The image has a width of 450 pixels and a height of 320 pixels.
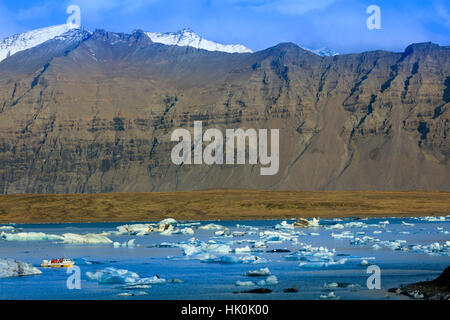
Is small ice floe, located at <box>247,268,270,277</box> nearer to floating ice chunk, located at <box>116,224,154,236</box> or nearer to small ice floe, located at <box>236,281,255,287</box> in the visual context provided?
small ice floe, located at <box>236,281,255,287</box>

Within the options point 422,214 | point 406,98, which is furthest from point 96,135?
point 422,214

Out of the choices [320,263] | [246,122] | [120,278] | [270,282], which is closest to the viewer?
[270,282]

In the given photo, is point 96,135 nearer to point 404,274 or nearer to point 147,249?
point 147,249

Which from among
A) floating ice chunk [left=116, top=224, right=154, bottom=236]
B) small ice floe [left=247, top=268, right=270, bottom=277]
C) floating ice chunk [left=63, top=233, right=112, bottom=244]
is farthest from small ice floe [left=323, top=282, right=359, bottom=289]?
floating ice chunk [left=116, top=224, right=154, bottom=236]

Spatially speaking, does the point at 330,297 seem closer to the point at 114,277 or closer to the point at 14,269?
the point at 114,277

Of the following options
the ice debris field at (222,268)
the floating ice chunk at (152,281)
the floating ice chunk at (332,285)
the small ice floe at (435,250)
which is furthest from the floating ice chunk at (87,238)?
the floating ice chunk at (332,285)

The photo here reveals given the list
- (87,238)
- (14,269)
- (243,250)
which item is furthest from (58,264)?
(87,238)
